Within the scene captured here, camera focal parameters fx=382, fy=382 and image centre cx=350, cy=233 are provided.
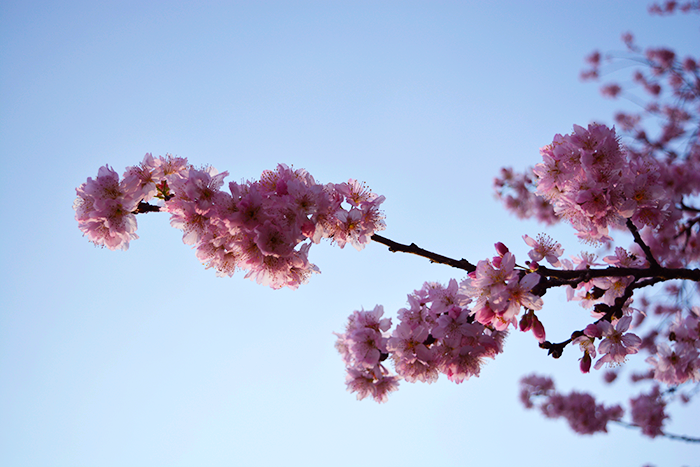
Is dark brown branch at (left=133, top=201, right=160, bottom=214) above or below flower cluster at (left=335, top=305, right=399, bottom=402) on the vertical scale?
above

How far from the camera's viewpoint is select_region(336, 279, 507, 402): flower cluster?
7.44 ft

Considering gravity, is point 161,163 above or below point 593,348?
above

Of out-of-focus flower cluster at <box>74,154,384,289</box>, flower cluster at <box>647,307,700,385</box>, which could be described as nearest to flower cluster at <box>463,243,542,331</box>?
out-of-focus flower cluster at <box>74,154,384,289</box>

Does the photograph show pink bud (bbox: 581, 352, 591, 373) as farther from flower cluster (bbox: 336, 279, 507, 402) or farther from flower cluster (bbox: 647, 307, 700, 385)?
flower cluster (bbox: 647, 307, 700, 385)

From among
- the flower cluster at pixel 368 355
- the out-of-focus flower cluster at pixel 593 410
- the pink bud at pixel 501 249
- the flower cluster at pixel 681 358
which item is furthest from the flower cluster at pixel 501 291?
the out-of-focus flower cluster at pixel 593 410

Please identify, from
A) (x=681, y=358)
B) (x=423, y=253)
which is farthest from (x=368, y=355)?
(x=681, y=358)

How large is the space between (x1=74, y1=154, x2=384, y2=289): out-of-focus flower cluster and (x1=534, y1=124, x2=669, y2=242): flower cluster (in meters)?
1.25

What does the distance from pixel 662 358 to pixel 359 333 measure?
340 centimetres

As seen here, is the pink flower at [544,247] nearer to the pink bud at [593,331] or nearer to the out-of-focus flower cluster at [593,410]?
the pink bud at [593,331]

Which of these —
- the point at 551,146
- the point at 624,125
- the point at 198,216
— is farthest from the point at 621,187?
the point at 624,125

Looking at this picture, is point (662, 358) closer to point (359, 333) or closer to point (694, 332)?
point (694, 332)

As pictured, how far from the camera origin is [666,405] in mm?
6816

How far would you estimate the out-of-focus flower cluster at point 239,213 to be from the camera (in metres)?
1.97

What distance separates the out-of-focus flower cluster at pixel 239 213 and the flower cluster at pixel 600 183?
4.09 ft
